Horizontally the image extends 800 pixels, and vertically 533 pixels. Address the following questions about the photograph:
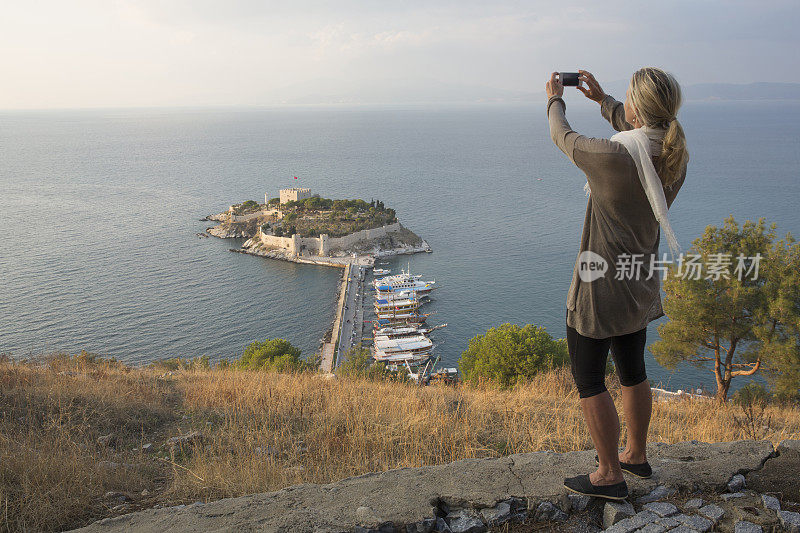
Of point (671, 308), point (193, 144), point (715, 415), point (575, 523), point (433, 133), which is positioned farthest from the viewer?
point (433, 133)

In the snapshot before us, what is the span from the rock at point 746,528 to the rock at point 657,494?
11.2 inches

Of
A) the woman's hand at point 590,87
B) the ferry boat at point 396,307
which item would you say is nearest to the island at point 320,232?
the ferry boat at point 396,307

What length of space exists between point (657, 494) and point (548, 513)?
507mm

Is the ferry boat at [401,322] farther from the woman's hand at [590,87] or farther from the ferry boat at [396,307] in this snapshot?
the woman's hand at [590,87]

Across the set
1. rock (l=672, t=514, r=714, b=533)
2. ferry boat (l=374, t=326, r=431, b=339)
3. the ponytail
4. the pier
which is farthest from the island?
the ponytail

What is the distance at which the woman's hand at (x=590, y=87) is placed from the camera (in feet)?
8.23

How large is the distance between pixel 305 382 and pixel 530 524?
3261 millimetres

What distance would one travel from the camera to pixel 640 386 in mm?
2379

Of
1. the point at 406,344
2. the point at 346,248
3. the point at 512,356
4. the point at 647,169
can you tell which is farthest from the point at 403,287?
the point at 647,169

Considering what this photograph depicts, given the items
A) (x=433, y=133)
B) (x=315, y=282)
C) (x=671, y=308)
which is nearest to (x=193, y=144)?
(x=433, y=133)

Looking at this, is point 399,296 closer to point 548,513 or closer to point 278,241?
point 278,241

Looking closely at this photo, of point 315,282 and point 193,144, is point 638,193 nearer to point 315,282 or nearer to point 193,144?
point 315,282

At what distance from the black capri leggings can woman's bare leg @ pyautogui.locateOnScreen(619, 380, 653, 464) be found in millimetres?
60

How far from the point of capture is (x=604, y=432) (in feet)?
7.38
